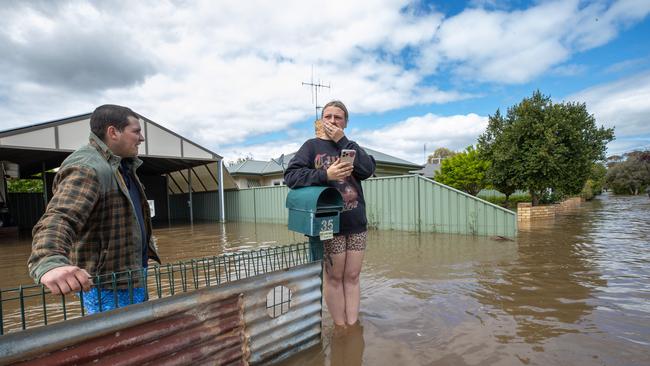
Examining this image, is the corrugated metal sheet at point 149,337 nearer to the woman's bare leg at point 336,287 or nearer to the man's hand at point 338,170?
the woman's bare leg at point 336,287

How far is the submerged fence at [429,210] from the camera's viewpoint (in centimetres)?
832

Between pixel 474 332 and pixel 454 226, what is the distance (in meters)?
6.36

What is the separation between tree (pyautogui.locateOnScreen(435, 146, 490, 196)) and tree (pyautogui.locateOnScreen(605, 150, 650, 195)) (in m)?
36.8

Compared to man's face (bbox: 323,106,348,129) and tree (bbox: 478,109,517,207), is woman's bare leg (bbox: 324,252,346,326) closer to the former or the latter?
man's face (bbox: 323,106,348,129)

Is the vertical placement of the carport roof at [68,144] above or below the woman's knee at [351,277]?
above

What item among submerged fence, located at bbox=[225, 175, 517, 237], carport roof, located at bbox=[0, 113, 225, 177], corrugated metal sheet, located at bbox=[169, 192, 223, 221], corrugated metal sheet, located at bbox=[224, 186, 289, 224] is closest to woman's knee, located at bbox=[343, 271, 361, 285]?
submerged fence, located at bbox=[225, 175, 517, 237]

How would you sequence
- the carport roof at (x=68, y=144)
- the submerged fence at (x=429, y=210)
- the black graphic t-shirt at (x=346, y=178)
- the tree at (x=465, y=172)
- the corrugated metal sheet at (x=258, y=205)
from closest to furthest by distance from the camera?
the black graphic t-shirt at (x=346, y=178) < the submerged fence at (x=429, y=210) < the carport roof at (x=68, y=144) < the corrugated metal sheet at (x=258, y=205) < the tree at (x=465, y=172)

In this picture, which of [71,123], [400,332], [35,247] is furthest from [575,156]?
[71,123]

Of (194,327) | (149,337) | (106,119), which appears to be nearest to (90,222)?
(106,119)

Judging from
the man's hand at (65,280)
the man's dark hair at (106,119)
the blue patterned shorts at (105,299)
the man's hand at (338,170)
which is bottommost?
the blue patterned shorts at (105,299)

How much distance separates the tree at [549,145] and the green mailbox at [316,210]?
1125 centimetres

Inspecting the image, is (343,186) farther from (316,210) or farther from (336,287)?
(336,287)

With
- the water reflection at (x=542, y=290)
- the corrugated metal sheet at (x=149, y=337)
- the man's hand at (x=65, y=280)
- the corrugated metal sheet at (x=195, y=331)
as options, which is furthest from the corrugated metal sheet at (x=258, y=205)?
the man's hand at (x=65, y=280)

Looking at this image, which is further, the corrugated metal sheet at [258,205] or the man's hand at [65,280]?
the corrugated metal sheet at [258,205]
